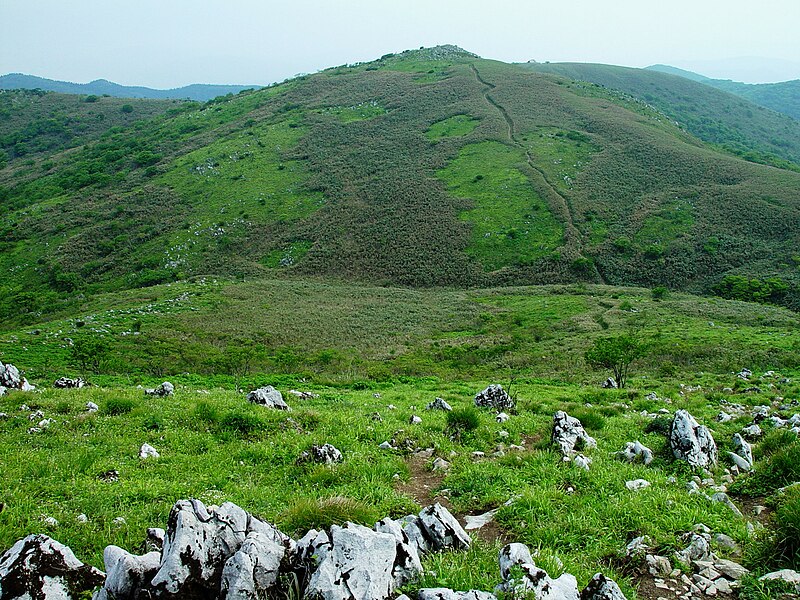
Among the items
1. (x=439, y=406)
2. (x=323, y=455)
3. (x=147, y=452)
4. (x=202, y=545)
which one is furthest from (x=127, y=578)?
(x=439, y=406)

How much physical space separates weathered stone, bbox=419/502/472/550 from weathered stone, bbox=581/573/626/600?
Answer: 63.6 inches

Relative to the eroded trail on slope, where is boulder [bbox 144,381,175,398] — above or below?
below

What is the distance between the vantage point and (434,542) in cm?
611

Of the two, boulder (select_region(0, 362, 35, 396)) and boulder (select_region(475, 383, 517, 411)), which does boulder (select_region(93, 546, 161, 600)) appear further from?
boulder (select_region(0, 362, 35, 396))

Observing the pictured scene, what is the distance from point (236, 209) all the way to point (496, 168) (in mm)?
49627

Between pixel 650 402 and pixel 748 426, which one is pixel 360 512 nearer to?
pixel 748 426

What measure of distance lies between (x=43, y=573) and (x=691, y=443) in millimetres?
11161

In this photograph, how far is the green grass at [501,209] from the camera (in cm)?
7081

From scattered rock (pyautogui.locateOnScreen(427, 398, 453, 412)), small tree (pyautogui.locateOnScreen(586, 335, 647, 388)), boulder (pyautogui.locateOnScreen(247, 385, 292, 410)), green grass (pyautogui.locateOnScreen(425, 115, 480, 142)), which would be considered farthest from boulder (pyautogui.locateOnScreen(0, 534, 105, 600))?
green grass (pyautogui.locateOnScreen(425, 115, 480, 142))

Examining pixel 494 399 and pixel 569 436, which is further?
pixel 494 399

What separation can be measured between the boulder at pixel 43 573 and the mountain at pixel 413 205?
62090 mm

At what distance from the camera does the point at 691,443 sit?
9.89m

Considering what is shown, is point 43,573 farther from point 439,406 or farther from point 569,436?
point 439,406

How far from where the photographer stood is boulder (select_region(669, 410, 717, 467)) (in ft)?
31.7
